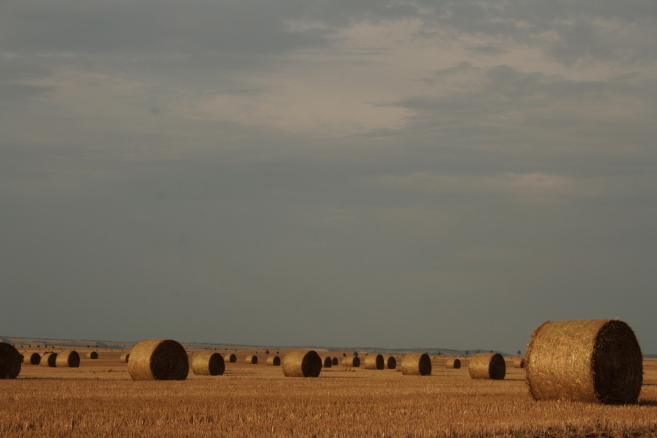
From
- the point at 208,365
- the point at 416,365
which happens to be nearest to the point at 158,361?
the point at 208,365

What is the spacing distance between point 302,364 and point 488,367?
7.92m

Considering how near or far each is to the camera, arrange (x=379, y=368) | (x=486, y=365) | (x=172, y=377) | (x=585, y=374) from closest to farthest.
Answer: (x=585, y=374), (x=172, y=377), (x=486, y=365), (x=379, y=368)

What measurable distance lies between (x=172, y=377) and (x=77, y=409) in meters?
13.1

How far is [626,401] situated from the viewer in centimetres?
1755

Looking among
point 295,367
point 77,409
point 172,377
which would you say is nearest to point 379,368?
point 295,367

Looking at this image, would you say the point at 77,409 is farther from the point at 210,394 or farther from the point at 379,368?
the point at 379,368

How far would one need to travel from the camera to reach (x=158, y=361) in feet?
Result: 89.7

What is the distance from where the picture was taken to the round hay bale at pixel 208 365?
32812 mm

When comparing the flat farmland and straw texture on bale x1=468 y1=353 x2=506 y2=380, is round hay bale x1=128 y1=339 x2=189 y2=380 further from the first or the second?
straw texture on bale x1=468 y1=353 x2=506 y2=380

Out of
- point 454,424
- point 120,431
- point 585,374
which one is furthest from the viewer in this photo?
point 585,374

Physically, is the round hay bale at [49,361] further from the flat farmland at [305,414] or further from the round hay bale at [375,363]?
the flat farmland at [305,414]

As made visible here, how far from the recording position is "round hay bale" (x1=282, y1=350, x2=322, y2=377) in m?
31.8

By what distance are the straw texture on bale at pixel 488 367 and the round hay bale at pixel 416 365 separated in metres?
4.93

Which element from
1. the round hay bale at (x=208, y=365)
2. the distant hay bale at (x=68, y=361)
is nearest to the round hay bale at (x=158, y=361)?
the round hay bale at (x=208, y=365)
